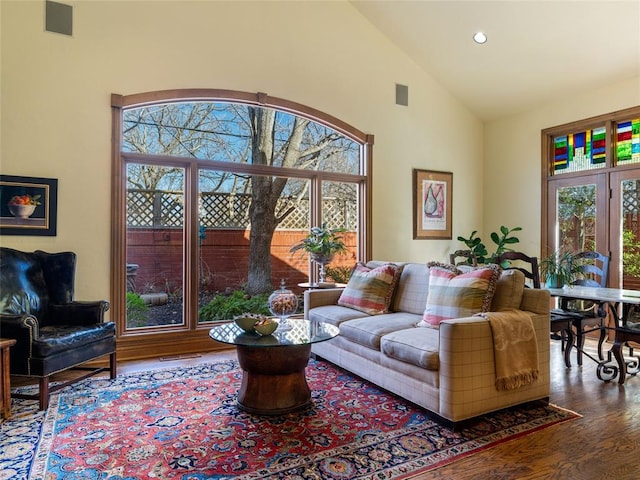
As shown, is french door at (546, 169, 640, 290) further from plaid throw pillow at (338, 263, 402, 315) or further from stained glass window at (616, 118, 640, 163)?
plaid throw pillow at (338, 263, 402, 315)

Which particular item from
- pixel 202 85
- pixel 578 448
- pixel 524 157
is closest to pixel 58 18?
pixel 202 85

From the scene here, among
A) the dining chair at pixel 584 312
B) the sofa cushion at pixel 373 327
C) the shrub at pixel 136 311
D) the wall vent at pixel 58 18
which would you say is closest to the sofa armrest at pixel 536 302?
the sofa cushion at pixel 373 327

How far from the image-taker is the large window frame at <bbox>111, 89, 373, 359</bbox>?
429 centimetres

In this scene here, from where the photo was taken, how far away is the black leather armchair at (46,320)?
3.01 m

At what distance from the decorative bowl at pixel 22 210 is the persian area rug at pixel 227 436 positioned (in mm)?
1597

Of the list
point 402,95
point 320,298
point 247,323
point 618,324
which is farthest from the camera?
point 402,95

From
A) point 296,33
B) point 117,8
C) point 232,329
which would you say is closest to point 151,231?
point 232,329

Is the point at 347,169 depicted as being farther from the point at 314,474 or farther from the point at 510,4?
the point at 314,474

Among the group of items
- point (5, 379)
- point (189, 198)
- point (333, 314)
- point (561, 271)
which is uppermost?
point (189, 198)

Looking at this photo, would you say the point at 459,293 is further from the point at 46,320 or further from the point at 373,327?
the point at 46,320

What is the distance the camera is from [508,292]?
3.06 metres

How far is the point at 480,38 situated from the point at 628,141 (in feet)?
6.73

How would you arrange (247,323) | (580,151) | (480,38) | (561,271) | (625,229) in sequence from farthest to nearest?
(580,151) < (480,38) < (625,229) < (561,271) < (247,323)

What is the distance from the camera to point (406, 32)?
5.53 meters
